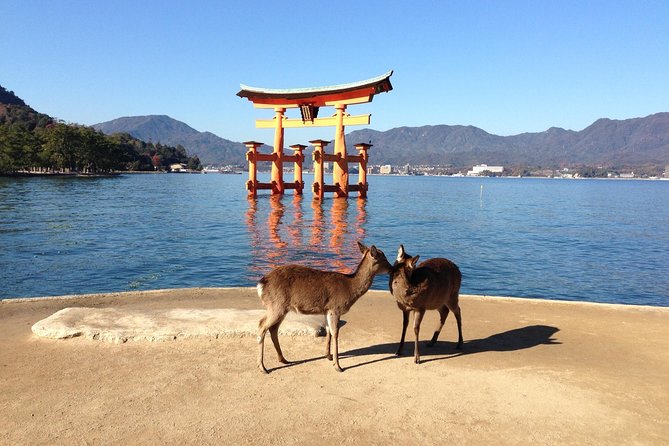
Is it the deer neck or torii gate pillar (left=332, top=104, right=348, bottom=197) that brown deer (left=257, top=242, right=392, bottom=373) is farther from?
torii gate pillar (left=332, top=104, right=348, bottom=197)

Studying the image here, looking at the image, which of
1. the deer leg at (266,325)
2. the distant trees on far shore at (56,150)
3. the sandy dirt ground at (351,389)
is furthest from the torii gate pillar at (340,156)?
the distant trees on far shore at (56,150)

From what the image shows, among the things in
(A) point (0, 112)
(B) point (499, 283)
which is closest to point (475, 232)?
(B) point (499, 283)

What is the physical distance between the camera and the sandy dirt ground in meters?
4.73

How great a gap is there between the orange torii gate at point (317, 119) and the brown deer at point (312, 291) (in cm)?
4028

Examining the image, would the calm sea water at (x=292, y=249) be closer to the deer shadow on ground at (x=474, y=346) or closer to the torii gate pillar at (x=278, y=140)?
the deer shadow on ground at (x=474, y=346)

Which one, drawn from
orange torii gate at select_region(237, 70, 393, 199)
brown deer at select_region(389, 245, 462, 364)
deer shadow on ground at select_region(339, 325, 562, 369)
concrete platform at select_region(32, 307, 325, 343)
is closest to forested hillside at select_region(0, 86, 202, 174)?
orange torii gate at select_region(237, 70, 393, 199)

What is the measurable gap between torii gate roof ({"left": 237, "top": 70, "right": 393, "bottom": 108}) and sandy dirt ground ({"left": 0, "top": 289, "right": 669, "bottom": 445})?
130 feet

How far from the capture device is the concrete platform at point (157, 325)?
741 centimetres

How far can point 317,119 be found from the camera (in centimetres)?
5209

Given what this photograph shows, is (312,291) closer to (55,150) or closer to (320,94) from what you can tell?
(320,94)

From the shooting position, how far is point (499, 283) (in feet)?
57.1

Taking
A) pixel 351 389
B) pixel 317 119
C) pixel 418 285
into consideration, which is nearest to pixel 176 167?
pixel 317 119

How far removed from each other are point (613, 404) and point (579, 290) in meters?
→ 12.8

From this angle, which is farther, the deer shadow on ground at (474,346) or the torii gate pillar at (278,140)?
the torii gate pillar at (278,140)
